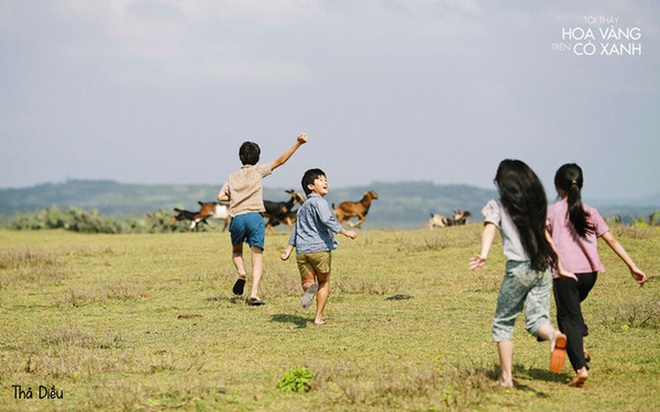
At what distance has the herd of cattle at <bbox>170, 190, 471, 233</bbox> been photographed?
26359 mm

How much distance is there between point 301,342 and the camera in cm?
951

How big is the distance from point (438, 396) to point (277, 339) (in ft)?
10.6

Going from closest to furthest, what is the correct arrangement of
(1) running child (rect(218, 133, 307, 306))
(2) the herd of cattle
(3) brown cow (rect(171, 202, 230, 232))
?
(1) running child (rect(218, 133, 307, 306)) < (2) the herd of cattle < (3) brown cow (rect(171, 202, 230, 232))

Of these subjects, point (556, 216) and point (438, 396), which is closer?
point (438, 396)

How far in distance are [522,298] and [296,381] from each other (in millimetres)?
1963

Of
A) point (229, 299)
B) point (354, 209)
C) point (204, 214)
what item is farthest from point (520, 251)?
point (204, 214)

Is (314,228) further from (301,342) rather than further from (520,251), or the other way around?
(520,251)

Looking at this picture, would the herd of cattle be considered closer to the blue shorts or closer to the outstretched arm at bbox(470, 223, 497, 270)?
the blue shorts

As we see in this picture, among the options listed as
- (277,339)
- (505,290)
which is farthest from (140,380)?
(505,290)

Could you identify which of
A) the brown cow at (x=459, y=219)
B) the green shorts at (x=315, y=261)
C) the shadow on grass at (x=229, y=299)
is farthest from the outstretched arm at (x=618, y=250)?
the brown cow at (x=459, y=219)

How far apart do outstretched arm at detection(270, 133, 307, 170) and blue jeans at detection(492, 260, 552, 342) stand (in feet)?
16.1

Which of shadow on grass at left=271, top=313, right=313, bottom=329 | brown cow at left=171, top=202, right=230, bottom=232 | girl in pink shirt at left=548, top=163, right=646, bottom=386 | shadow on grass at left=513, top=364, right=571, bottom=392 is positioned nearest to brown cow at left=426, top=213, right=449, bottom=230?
brown cow at left=171, top=202, right=230, bottom=232

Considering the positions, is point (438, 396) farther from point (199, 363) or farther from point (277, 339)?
point (277, 339)

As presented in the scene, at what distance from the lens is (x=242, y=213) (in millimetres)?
12664
